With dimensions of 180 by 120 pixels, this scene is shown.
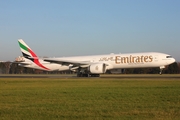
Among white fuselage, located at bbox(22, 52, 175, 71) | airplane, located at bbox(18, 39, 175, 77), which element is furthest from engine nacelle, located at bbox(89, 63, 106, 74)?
white fuselage, located at bbox(22, 52, 175, 71)

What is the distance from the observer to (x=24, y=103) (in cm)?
1307

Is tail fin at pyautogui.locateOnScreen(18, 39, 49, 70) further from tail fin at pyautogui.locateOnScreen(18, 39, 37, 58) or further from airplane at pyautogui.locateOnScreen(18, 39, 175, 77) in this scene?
airplane at pyautogui.locateOnScreen(18, 39, 175, 77)

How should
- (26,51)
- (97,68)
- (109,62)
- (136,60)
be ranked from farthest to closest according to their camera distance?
(26,51)
(109,62)
(97,68)
(136,60)

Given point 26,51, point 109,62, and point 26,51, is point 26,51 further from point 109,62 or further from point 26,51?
point 109,62

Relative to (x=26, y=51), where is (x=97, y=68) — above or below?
below

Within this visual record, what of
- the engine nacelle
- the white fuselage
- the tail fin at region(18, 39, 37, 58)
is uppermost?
the tail fin at region(18, 39, 37, 58)

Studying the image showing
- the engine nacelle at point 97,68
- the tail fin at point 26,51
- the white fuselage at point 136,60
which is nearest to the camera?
the white fuselage at point 136,60

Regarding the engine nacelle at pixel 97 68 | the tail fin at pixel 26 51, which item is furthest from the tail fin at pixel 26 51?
the engine nacelle at pixel 97 68

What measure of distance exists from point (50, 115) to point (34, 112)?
83 cm

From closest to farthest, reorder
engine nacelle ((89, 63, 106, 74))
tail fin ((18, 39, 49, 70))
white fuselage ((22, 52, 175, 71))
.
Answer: white fuselage ((22, 52, 175, 71)), engine nacelle ((89, 63, 106, 74)), tail fin ((18, 39, 49, 70))

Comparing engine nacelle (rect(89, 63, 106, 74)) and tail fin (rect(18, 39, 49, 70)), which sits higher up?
tail fin (rect(18, 39, 49, 70))

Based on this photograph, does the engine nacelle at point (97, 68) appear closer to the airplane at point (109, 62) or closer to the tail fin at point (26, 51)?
the airplane at point (109, 62)

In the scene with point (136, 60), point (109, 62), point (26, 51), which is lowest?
point (109, 62)

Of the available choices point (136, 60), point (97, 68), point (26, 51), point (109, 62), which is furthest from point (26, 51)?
point (136, 60)
